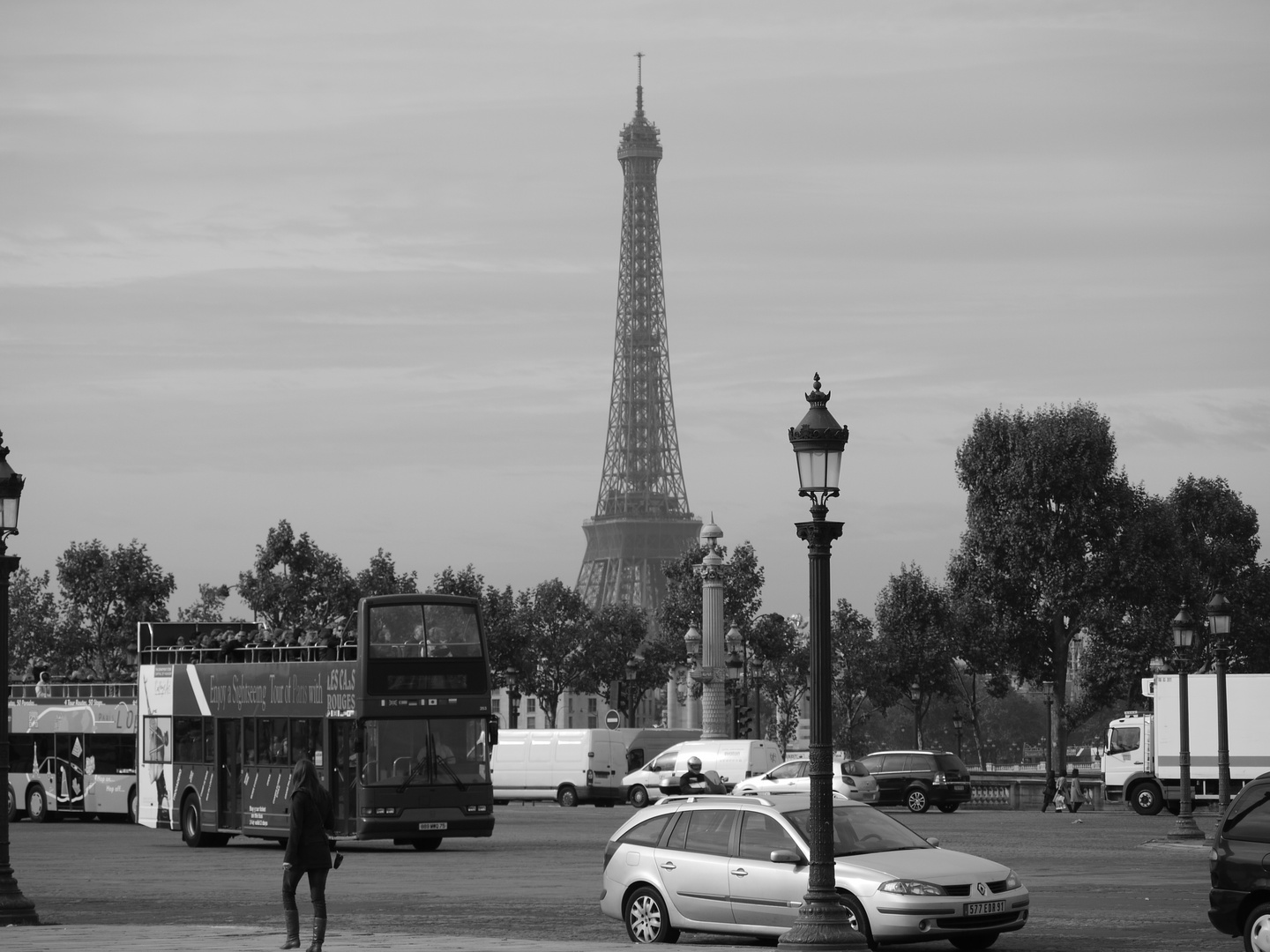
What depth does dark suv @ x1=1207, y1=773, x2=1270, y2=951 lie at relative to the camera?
53.3 feet

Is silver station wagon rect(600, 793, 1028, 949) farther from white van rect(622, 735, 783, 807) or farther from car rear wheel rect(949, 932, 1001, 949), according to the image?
white van rect(622, 735, 783, 807)

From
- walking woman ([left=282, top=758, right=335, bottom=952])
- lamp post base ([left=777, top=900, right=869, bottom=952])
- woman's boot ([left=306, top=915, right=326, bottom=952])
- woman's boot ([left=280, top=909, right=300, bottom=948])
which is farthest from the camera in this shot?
woman's boot ([left=280, top=909, right=300, bottom=948])

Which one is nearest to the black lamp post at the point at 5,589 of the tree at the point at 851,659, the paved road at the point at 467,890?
the paved road at the point at 467,890

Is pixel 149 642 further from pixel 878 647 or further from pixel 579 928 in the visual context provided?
pixel 878 647

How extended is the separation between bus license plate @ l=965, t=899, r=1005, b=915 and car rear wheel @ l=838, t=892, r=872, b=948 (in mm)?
875

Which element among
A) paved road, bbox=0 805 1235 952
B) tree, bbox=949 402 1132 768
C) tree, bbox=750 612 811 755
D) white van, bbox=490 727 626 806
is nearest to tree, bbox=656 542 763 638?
tree, bbox=750 612 811 755

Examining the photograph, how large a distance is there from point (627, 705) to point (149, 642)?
51.1 m

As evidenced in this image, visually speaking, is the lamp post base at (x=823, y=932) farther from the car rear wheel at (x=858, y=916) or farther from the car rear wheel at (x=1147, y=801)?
the car rear wheel at (x=1147, y=801)

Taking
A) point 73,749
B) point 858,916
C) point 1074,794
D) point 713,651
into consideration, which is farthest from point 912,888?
point 713,651

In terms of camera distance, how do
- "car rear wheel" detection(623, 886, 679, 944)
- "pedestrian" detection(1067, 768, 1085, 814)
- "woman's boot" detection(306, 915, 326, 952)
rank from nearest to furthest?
1. "woman's boot" detection(306, 915, 326, 952)
2. "car rear wheel" detection(623, 886, 679, 944)
3. "pedestrian" detection(1067, 768, 1085, 814)

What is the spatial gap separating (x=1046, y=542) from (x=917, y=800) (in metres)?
23.8

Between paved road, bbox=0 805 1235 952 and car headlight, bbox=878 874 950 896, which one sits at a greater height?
car headlight, bbox=878 874 950 896

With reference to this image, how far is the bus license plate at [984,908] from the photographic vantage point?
1708 centimetres

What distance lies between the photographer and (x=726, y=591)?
89.1 metres
